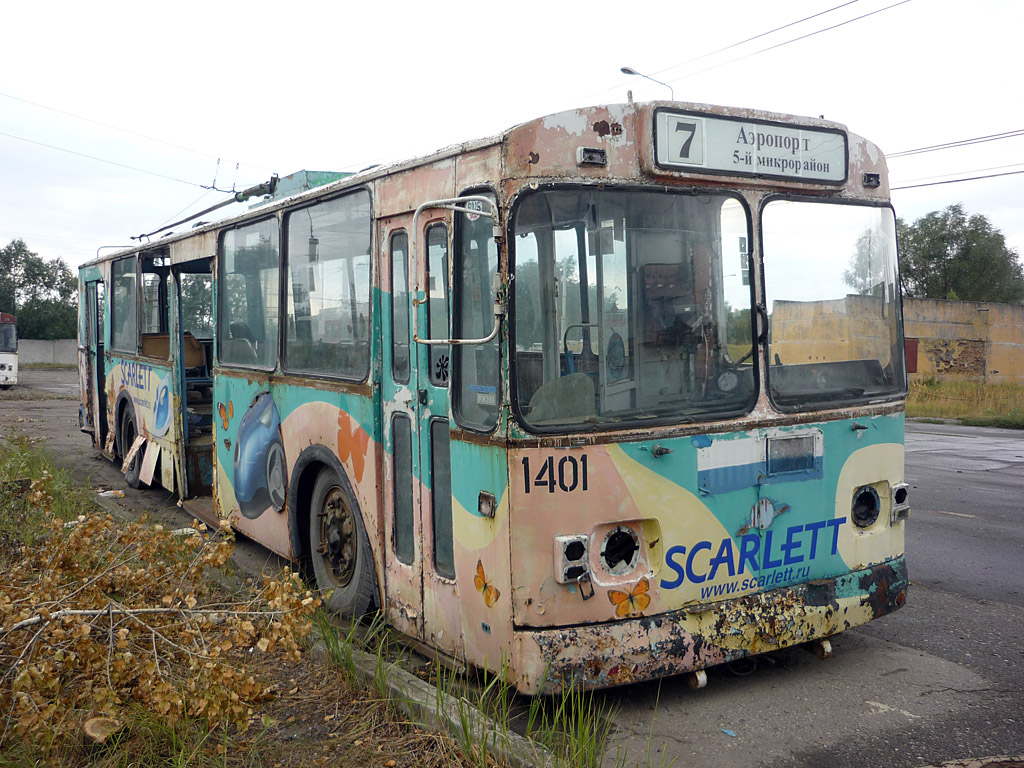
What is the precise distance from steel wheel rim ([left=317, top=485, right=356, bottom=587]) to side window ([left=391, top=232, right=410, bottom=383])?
3.92 feet

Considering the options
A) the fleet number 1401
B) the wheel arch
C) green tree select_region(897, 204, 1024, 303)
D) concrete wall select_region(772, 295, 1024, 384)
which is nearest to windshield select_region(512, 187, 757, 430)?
the fleet number 1401

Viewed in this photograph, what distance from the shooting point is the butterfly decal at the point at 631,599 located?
13.4ft

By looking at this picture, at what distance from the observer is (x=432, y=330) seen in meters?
4.67

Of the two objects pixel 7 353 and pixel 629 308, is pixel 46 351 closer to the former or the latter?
pixel 7 353

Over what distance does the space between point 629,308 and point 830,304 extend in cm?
128

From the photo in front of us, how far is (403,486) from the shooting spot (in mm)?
4988

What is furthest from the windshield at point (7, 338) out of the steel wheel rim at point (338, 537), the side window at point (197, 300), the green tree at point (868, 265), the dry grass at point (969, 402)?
the green tree at point (868, 265)

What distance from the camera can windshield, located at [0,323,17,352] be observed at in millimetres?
33344

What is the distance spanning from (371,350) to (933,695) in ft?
11.3

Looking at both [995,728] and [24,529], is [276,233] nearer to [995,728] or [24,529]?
[24,529]

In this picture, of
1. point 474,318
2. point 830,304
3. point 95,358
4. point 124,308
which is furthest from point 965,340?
point 474,318

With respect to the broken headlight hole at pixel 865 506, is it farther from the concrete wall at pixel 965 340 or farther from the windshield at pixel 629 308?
the concrete wall at pixel 965 340

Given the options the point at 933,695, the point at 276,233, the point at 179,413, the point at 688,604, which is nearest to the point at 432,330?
the point at 688,604

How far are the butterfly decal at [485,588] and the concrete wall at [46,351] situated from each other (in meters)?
56.2
